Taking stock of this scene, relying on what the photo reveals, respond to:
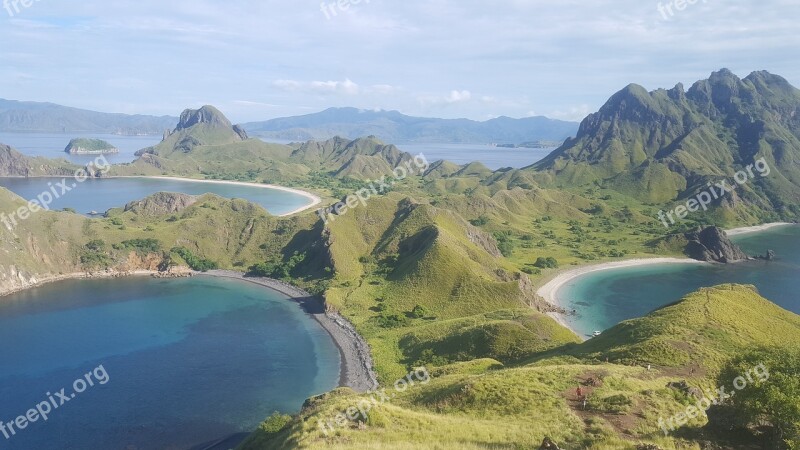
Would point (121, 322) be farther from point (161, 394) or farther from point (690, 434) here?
point (690, 434)

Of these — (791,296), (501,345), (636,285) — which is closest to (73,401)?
(501,345)

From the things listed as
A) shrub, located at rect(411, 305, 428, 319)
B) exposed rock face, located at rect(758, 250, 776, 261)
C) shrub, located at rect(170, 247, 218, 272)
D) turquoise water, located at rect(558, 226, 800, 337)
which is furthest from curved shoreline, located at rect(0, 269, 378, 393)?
exposed rock face, located at rect(758, 250, 776, 261)

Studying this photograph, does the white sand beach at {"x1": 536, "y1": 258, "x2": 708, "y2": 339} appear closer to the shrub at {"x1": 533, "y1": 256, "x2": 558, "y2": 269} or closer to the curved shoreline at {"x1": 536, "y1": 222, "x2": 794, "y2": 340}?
the curved shoreline at {"x1": 536, "y1": 222, "x2": 794, "y2": 340}

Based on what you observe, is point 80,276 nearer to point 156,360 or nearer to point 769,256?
point 156,360

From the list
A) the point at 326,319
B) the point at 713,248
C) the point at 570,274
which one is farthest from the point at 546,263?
the point at 326,319

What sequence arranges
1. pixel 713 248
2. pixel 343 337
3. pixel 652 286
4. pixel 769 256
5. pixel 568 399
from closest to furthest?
pixel 568 399 → pixel 343 337 → pixel 652 286 → pixel 713 248 → pixel 769 256

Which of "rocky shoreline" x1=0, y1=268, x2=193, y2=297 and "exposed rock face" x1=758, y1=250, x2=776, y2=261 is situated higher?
"exposed rock face" x1=758, y1=250, x2=776, y2=261
